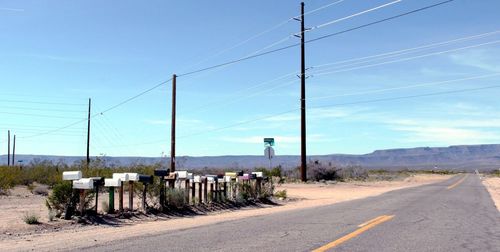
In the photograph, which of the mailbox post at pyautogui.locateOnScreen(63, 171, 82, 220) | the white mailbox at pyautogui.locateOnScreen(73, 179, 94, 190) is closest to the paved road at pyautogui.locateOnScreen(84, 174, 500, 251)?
the white mailbox at pyautogui.locateOnScreen(73, 179, 94, 190)

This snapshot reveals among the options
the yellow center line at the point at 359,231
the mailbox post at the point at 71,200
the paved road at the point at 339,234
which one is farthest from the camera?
the mailbox post at the point at 71,200

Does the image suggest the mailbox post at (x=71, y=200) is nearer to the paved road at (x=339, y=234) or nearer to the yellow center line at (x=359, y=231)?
the paved road at (x=339, y=234)

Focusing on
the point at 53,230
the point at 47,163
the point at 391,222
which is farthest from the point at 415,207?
the point at 47,163

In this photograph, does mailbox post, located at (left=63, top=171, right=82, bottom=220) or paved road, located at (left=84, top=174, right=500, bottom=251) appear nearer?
paved road, located at (left=84, top=174, right=500, bottom=251)

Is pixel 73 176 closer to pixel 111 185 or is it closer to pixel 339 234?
pixel 111 185

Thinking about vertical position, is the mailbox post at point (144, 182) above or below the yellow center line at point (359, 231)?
above

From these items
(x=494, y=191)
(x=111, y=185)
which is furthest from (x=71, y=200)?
(x=494, y=191)

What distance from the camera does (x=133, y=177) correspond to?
60.4 ft

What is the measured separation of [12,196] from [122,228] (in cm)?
1443

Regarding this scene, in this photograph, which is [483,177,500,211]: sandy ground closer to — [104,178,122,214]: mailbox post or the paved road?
the paved road

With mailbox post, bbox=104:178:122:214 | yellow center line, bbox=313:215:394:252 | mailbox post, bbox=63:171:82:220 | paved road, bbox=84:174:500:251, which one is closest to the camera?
yellow center line, bbox=313:215:394:252

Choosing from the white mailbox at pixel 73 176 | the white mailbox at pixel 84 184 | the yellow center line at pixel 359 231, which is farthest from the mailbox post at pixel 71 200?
the yellow center line at pixel 359 231

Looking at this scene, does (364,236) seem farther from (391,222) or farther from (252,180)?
(252,180)

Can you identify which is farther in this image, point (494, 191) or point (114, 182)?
point (494, 191)
